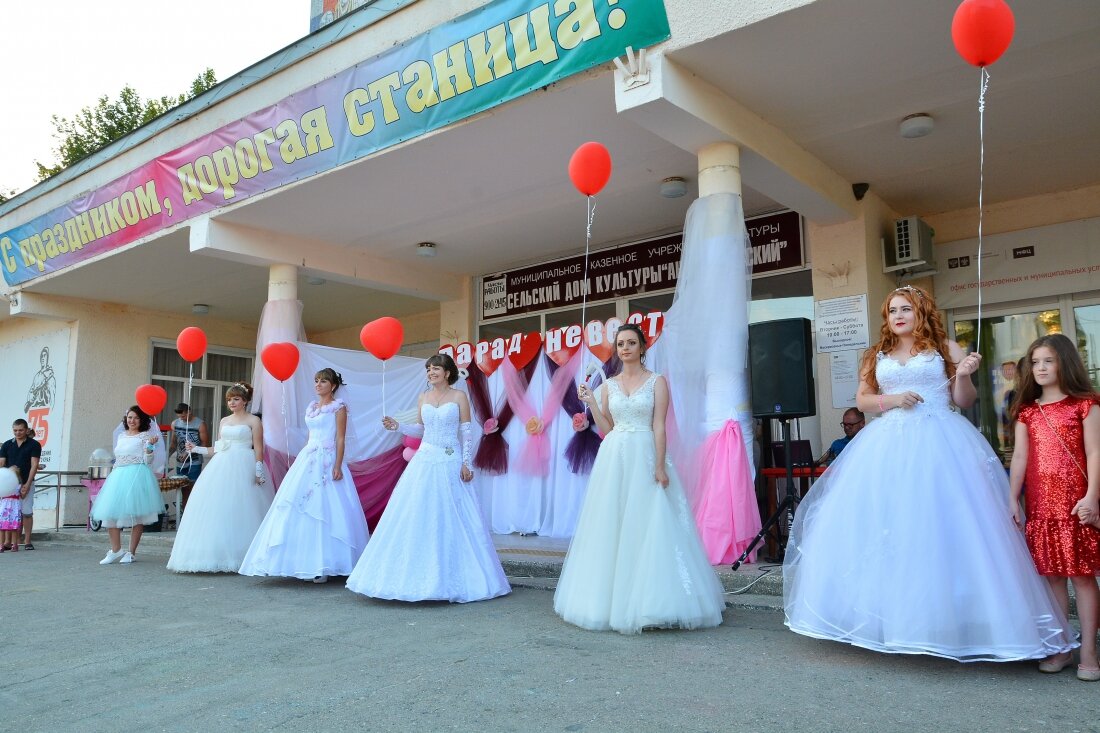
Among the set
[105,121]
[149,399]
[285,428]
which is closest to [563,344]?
[285,428]

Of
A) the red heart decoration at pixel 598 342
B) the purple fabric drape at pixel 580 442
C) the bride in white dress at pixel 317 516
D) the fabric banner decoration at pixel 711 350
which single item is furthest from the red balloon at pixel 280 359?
the fabric banner decoration at pixel 711 350

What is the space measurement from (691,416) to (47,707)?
14.8 ft

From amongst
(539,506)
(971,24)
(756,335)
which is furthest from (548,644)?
(539,506)

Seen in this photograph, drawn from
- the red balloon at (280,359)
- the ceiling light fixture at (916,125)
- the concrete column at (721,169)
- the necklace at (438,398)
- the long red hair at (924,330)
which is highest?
the ceiling light fixture at (916,125)

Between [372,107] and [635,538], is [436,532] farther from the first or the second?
[372,107]

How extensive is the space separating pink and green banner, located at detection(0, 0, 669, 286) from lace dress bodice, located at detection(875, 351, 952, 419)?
299 cm

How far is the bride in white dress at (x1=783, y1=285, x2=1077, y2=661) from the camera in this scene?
10.7 feet

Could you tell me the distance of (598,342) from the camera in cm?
796

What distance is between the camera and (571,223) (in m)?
9.38

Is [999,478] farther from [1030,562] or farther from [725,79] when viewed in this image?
[725,79]

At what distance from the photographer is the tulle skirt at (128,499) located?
8078 mm

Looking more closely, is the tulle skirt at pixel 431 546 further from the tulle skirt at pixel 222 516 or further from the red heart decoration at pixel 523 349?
the red heart decoration at pixel 523 349

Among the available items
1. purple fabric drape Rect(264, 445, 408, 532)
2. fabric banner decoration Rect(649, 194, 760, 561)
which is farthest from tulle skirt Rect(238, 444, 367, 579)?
fabric banner decoration Rect(649, 194, 760, 561)

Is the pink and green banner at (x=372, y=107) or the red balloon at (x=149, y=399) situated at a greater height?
the pink and green banner at (x=372, y=107)
